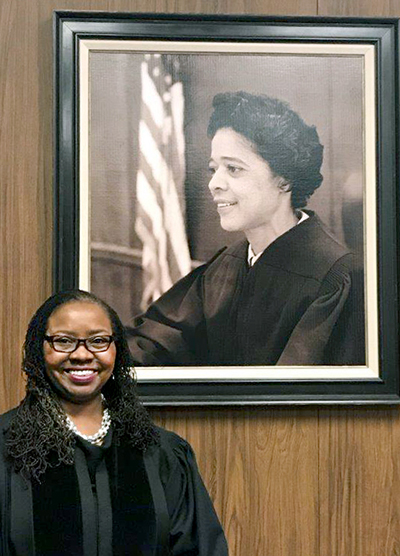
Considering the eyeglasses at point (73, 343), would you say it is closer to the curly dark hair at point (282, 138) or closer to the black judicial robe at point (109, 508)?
the black judicial robe at point (109, 508)

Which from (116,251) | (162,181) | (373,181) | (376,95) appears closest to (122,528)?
(116,251)

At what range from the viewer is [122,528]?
2.42 metres

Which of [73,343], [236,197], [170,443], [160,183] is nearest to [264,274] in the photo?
[236,197]

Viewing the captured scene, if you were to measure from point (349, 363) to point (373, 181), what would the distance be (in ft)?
1.92

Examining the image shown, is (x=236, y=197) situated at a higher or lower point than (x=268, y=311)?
higher

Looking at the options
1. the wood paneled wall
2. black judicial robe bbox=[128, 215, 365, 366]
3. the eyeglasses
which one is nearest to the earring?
black judicial robe bbox=[128, 215, 365, 366]

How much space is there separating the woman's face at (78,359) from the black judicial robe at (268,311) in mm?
586

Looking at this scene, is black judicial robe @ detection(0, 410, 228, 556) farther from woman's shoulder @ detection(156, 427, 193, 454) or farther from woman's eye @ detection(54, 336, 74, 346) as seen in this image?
woman's eye @ detection(54, 336, 74, 346)

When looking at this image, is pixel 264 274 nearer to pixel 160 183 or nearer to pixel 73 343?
pixel 160 183

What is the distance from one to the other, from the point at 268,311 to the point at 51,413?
0.91 meters

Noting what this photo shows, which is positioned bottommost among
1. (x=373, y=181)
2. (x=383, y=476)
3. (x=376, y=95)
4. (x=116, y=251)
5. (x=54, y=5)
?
(x=383, y=476)

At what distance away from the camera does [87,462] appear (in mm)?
2428

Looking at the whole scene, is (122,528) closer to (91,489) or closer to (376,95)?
(91,489)

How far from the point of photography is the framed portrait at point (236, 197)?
9.99ft
